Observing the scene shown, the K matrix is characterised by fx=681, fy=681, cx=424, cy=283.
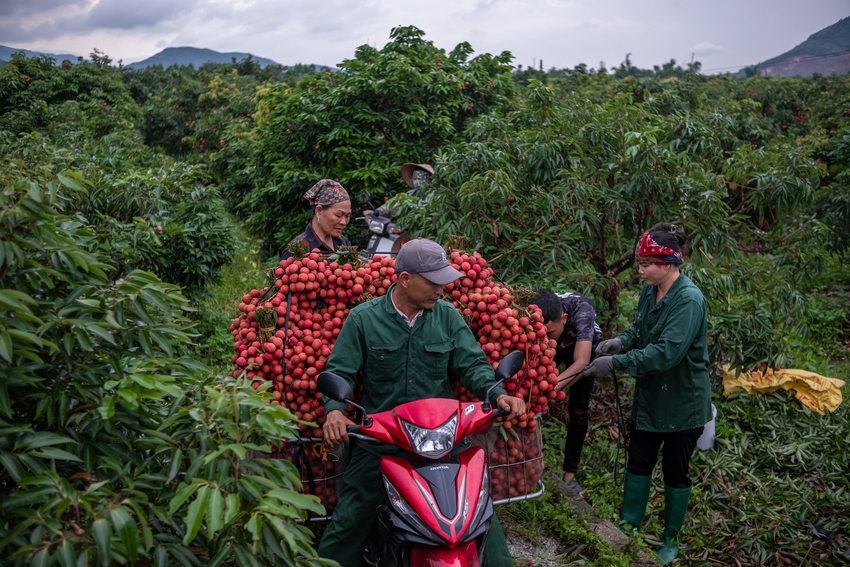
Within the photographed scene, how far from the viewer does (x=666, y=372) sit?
4.39 metres

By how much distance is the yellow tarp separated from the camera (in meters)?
6.37

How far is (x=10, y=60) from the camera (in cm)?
1930

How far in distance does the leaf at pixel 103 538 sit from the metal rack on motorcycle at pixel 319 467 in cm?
160

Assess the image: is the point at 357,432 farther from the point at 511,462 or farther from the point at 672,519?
the point at 672,519

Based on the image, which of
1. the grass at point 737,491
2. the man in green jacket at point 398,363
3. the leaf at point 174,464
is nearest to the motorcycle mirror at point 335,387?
the man in green jacket at point 398,363

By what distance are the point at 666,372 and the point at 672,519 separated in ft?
3.47

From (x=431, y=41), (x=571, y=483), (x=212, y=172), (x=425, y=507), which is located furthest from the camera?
(x=212, y=172)

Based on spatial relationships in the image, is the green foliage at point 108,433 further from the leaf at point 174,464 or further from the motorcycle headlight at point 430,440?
the motorcycle headlight at point 430,440

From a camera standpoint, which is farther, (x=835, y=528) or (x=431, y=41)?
(x=431, y=41)

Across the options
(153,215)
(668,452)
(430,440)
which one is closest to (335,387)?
(430,440)

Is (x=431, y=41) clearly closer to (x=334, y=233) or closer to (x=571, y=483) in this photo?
(x=334, y=233)

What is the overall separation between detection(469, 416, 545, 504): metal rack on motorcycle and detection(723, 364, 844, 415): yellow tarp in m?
3.48

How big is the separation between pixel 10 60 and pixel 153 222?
16.2 m

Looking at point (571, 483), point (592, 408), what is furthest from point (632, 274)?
point (571, 483)
